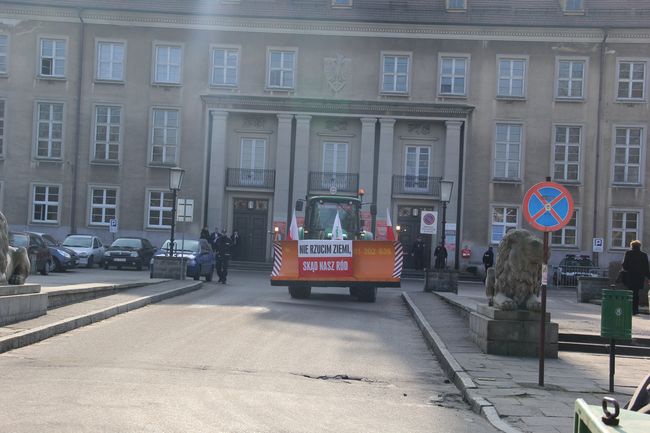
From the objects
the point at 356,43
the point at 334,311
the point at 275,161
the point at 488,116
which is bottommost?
the point at 334,311

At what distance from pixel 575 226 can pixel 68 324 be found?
37144 mm

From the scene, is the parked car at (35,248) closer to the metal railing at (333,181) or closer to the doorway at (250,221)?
the doorway at (250,221)

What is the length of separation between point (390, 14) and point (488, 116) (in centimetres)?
782

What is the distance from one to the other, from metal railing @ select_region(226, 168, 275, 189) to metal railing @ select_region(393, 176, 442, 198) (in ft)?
22.6

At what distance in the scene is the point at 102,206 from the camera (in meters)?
47.8

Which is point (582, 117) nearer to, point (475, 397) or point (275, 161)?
point (275, 161)

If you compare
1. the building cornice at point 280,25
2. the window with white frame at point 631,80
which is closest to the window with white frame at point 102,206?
the building cornice at point 280,25

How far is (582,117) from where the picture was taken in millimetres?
46875

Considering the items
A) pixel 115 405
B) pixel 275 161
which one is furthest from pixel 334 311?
pixel 275 161

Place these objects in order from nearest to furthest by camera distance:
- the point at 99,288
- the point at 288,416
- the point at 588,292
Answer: the point at 288,416
the point at 99,288
the point at 588,292

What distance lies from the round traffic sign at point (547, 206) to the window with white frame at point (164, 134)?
38316 mm

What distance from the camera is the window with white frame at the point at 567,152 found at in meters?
46.9

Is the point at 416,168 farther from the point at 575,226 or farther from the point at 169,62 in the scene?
the point at 169,62

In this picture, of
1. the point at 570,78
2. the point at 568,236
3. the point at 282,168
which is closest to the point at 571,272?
the point at 568,236
